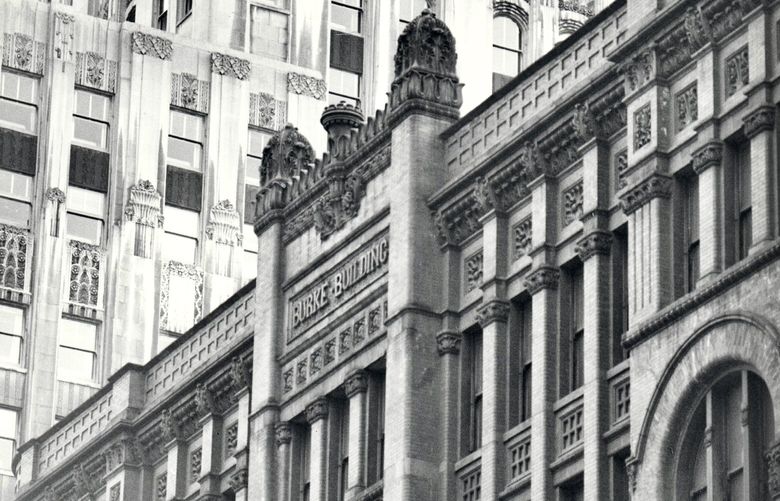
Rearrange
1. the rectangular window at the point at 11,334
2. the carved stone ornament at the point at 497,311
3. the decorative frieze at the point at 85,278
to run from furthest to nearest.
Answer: the decorative frieze at the point at 85,278 < the rectangular window at the point at 11,334 < the carved stone ornament at the point at 497,311

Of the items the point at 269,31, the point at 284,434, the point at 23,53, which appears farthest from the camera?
the point at 269,31

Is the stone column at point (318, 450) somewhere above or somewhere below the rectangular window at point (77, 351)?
below

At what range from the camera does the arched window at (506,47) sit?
11212 cm

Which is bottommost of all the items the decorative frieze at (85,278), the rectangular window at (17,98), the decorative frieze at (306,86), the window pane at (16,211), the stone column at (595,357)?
the stone column at (595,357)

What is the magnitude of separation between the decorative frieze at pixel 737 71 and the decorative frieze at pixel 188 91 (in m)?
55.1

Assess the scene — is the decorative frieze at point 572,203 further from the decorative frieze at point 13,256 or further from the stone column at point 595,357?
the decorative frieze at point 13,256

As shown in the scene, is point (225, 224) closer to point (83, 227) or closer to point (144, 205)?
point (144, 205)

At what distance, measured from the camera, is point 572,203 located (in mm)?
57719

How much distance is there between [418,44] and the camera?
63.5m

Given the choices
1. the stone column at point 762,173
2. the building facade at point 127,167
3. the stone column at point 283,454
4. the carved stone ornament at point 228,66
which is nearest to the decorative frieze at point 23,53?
the building facade at point 127,167

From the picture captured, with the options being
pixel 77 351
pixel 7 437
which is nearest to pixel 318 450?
pixel 7 437

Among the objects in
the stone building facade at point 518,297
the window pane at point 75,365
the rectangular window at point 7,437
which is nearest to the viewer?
the stone building facade at point 518,297

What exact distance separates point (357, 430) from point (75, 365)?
A: 40.8 m

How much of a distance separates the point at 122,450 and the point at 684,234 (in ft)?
81.1
